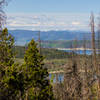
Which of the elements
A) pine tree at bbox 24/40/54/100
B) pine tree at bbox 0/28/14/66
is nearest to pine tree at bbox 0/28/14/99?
pine tree at bbox 0/28/14/66

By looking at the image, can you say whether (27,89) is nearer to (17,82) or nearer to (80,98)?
(17,82)

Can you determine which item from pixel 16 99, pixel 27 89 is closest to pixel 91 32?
pixel 27 89

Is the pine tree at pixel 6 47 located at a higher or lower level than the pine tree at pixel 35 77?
higher

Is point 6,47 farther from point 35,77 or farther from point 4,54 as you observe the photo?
point 35,77

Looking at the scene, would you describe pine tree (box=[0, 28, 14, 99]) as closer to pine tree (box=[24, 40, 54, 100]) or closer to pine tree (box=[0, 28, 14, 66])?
pine tree (box=[0, 28, 14, 66])

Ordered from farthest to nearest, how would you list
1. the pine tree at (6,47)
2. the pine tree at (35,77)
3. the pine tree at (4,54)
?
the pine tree at (35,77)
the pine tree at (6,47)
the pine tree at (4,54)

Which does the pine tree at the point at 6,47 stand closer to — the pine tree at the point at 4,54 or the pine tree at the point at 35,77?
the pine tree at the point at 4,54

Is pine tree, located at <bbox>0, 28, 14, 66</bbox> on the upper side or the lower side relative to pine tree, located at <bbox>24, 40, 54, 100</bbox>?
upper

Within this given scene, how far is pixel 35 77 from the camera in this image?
75.7 feet

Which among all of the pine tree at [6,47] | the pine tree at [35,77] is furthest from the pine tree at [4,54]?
the pine tree at [35,77]

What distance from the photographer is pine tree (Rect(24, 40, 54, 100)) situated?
22484 mm

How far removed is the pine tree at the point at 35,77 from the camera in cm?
2248

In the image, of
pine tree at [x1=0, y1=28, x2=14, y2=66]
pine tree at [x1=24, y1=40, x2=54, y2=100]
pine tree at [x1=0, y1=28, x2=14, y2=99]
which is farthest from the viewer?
pine tree at [x1=24, y1=40, x2=54, y2=100]

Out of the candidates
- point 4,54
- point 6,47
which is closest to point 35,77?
point 4,54
